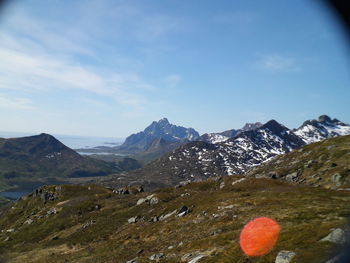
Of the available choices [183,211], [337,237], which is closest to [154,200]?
[183,211]

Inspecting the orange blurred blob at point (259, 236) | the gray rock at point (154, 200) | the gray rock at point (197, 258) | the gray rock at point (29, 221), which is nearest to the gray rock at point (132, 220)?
the gray rock at point (154, 200)

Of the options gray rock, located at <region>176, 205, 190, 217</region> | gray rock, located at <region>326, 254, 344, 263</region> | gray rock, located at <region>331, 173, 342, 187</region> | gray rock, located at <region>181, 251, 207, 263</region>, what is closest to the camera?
gray rock, located at <region>326, 254, 344, 263</region>

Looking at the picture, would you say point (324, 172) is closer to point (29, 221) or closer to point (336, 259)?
point (336, 259)

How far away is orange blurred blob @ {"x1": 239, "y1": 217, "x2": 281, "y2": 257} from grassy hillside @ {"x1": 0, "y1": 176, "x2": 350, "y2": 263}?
0.76 m

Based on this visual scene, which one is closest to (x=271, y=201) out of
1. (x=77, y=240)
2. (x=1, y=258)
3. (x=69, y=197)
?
(x=77, y=240)

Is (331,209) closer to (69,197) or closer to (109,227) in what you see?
(109,227)

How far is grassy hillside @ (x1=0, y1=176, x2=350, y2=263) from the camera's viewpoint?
92.9 ft

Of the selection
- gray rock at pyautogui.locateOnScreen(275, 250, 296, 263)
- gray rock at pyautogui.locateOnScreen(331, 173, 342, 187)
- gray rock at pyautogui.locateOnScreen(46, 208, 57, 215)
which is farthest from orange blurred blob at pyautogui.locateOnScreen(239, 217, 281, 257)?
gray rock at pyautogui.locateOnScreen(46, 208, 57, 215)

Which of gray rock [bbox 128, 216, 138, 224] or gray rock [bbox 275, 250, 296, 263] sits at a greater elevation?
gray rock [bbox 275, 250, 296, 263]

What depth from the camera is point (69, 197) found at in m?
106

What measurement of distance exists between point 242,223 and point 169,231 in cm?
1244

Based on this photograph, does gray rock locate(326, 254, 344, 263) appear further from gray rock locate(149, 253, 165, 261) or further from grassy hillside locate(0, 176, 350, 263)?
gray rock locate(149, 253, 165, 261)

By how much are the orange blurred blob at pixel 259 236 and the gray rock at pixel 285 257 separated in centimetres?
288

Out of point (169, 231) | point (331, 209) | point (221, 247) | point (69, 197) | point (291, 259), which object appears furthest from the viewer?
point (69, 197)
